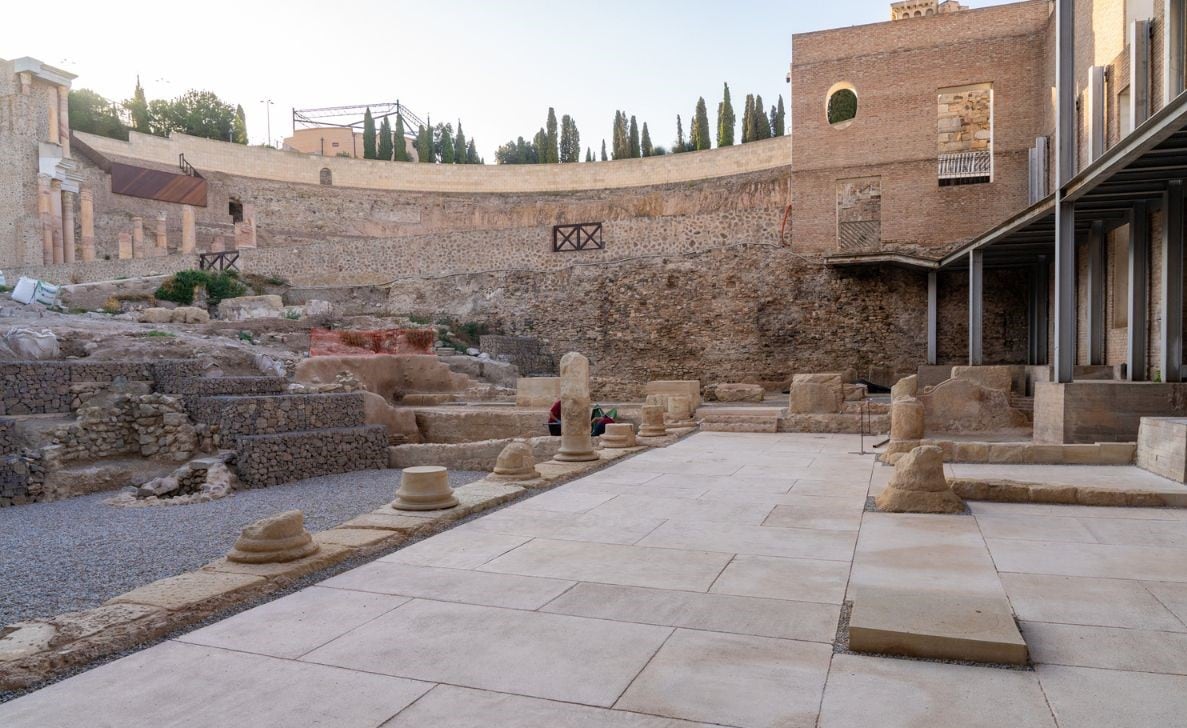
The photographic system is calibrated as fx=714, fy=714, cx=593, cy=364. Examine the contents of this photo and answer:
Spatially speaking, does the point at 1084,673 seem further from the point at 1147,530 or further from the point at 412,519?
the point at 412,519

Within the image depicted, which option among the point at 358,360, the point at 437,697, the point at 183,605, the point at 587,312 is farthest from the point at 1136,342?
the point at 587,312

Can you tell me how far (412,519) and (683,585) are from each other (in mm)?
2775

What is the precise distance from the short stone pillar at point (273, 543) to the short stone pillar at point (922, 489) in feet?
16.3

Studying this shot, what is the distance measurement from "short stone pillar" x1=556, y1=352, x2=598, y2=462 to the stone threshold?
10.9 feet

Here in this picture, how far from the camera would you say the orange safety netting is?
69.9ft

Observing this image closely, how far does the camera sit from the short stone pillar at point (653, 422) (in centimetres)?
1288

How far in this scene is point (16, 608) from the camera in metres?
5.61

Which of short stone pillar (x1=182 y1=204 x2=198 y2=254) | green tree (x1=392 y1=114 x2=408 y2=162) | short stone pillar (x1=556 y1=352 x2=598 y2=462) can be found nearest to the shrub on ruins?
short stone pillar (x1=182 y1=204 x2=198 y2=254)

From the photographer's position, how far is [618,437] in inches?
449

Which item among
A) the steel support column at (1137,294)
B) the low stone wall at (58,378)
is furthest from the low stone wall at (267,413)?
→ the steel support column at (1137,294)

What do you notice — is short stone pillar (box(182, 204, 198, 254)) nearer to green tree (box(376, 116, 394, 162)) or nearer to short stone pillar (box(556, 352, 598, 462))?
green tree (box(376, 116, 394, 162))

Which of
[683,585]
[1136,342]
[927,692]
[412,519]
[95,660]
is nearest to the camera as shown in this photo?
[927,692]

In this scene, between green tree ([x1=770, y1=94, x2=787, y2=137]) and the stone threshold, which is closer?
the stone threshold

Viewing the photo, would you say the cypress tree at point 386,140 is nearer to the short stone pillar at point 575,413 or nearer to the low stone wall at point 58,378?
the low stone wall at point 58,378
